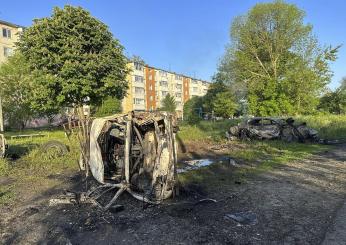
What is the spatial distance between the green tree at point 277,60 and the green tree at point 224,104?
19.1 meters

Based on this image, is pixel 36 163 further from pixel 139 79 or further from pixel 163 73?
pixel 163 73

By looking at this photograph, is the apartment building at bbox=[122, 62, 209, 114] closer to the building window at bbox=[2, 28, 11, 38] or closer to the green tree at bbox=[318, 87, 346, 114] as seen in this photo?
the building window at bbox=[2, 28, 11, 38]

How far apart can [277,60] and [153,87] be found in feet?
167

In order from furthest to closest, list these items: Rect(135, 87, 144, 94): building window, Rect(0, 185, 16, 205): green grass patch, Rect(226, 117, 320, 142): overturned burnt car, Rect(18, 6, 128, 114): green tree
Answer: Rect(135, 87, 144, 94): building window
Rect(18, 6, 128, 114): green tree
Rect(226, 117, 320, 142): overturned burnt car
Rect(0, 185, 16, 205): green grass patch

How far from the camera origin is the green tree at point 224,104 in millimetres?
58844

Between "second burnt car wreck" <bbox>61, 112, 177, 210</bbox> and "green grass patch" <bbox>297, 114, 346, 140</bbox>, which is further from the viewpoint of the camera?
"green grass patch" <bbox>297, 114, 346, 140</bbox>

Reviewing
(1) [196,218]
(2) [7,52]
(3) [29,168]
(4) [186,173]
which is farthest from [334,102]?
(2) [7,52]

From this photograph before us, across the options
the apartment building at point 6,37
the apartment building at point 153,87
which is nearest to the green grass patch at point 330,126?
the apartment building at point 153,87

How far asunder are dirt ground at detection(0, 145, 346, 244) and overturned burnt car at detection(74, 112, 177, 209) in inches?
15.4

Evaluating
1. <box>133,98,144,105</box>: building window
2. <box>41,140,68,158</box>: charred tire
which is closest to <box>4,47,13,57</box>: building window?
<box>133,98,144,105</box>: building window

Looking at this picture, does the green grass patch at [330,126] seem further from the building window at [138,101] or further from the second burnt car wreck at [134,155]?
the building window at [138,101]

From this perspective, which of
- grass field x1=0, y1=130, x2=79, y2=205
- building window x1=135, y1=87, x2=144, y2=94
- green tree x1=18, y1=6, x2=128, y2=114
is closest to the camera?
grass field x1=0, y1=130, x2=79, y2=205

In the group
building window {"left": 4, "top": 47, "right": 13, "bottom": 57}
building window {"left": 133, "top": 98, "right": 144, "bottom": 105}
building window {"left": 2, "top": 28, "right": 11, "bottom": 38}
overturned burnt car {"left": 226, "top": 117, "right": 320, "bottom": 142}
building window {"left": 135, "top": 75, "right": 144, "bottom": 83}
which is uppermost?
building window {"left": 2, "top": 28, "right": 11, "bottom": 38}

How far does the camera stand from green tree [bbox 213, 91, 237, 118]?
58844 millimetres
